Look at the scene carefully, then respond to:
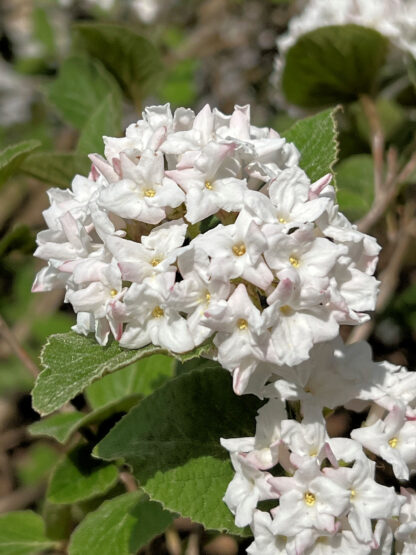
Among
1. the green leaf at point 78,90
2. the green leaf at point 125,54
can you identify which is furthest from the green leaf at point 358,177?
the green leaf at point 78,90

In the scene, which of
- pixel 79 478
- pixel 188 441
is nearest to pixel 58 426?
pixel 79 478

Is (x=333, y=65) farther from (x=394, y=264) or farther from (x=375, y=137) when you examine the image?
(x=394, y=264)

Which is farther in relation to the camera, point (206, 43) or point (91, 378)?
point (206, 43)

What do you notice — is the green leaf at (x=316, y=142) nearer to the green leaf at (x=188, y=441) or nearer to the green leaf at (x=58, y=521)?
the green leaf at (x=188, y=441)

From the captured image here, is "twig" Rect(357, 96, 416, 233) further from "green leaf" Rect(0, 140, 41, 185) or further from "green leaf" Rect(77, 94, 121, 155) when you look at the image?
"green leaf" Rect(0, 140, 41, 185)

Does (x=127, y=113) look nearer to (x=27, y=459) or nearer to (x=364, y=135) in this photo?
(x=364, y=135)

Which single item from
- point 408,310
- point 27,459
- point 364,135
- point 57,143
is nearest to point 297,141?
point 364,135
